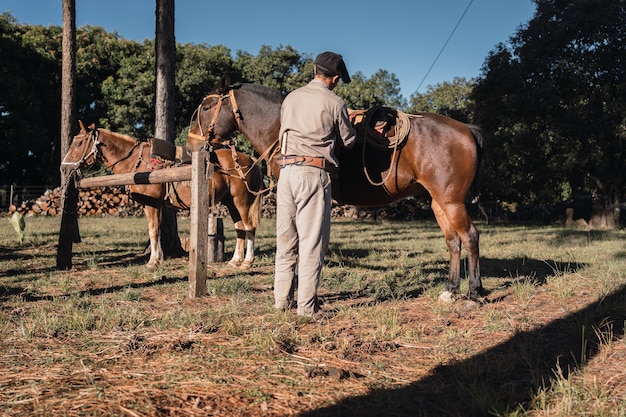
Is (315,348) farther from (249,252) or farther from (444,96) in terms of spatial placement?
(444,96)

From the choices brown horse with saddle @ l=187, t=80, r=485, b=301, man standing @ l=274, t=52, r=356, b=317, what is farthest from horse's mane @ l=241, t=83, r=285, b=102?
man standing @ l=274, t=52, r=356, b=317

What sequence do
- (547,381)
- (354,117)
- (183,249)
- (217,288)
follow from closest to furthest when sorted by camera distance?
(547,381), (354,117), (217,288), (183,249)

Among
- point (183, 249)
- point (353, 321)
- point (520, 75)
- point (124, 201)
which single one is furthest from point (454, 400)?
point (124, 201)

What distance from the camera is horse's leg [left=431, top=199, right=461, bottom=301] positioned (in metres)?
5.61

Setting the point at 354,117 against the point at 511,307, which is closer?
the point at 511,307

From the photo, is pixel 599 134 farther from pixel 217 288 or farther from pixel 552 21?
pixel 217 288

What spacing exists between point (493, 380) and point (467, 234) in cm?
259

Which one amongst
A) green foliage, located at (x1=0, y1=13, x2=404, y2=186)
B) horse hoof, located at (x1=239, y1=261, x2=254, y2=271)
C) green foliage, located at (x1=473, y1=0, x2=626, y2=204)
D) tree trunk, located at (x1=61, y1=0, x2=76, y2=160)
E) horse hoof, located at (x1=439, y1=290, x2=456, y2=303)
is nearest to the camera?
horse hoof, located at (x1=439, y1=290, x2=456, y2=303)

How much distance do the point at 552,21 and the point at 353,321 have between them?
64.2ft

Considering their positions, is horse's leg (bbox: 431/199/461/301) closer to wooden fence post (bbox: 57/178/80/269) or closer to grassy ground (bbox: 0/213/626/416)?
grassy ground (bbox: 0/213/626/416)

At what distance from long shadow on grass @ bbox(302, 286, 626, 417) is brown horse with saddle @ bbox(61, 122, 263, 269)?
490 cm

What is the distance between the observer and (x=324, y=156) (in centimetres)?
461

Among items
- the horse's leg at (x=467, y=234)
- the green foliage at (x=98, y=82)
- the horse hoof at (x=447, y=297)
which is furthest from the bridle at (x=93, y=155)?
the green foliage at (x=98, y=82)

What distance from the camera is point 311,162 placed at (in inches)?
179
